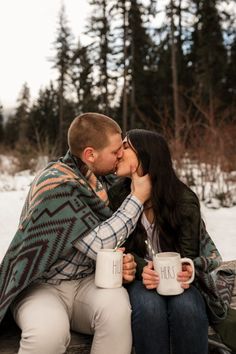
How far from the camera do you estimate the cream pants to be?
68.1 inches

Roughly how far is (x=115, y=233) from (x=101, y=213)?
0.23 meters

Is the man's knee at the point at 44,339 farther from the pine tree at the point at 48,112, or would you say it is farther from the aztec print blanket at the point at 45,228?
the pine tree at the point at 48,112

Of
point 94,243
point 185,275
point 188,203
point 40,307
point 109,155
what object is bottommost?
point 40,307

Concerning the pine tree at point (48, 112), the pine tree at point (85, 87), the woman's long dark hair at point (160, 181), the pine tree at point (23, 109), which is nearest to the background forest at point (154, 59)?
the pine tree at point (85, 87)

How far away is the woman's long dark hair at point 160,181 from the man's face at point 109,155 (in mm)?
83

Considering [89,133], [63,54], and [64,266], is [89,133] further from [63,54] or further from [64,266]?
[63,54]

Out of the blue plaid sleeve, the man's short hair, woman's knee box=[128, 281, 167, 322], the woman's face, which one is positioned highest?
the man's short hair

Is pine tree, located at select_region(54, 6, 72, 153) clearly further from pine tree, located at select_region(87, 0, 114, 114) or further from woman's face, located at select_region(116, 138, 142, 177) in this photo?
woman's face, located at select_region(116, 138, 142, 177)

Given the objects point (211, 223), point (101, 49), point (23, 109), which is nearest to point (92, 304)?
point (211, 223)

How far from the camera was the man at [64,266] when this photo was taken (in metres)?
1.79

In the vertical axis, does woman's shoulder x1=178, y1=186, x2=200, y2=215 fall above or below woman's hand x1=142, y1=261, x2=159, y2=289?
above

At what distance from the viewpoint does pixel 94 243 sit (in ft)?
6.41

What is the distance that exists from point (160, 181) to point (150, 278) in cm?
56

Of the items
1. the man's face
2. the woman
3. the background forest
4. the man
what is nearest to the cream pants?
the man
